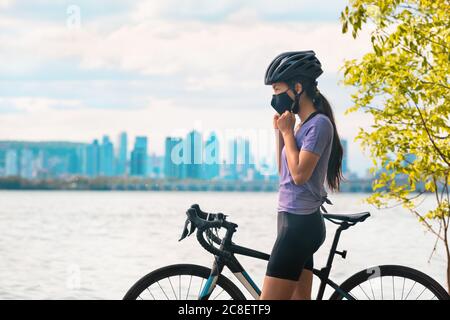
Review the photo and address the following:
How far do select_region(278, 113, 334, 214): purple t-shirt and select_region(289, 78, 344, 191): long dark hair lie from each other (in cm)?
10

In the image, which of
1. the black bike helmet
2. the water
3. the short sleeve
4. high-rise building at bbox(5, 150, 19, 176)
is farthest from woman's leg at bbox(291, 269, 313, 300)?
high-rise building at bbox(5, 150, 19, 176)

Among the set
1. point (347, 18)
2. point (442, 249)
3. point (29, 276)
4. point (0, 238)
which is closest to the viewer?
point (347, 18)

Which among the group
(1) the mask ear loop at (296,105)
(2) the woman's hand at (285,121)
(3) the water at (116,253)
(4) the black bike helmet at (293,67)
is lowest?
(3) the water at (116,253)

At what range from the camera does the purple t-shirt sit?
4.81 metres

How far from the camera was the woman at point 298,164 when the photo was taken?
4805 millimetres

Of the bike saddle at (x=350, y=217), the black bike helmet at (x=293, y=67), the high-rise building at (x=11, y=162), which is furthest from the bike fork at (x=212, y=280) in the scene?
the high-rise building at (x=11, y=162)


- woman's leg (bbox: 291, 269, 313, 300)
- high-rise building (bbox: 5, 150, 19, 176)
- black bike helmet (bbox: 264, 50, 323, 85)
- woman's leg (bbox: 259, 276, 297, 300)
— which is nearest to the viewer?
woman's leg (bbox: 259, 276, 297, 300)

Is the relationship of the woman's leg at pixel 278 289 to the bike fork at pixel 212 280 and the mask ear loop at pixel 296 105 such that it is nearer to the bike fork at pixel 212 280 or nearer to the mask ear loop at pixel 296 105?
the bike fork at pixel 212 280

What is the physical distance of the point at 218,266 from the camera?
16.6ft

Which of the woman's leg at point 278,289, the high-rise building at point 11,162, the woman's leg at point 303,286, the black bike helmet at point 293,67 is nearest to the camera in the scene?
the woman's leg at point 278,289

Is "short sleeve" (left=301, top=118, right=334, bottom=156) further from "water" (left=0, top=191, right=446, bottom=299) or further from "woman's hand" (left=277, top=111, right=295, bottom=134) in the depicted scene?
"water" (left=0, top=191, right=446, bottom=299)
